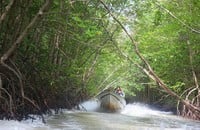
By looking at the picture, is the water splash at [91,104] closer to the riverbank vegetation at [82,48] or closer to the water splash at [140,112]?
the riverbank vegetation at [82,48]

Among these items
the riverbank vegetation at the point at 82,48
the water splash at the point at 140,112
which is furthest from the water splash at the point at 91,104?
the water splash at the point at 140,112

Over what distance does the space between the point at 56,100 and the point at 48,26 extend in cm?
335

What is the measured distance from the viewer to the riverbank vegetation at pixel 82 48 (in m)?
8.22

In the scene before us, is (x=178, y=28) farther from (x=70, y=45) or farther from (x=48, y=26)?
(x=48, y=26)

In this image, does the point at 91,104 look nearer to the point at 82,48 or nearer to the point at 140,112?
the point at 140,112

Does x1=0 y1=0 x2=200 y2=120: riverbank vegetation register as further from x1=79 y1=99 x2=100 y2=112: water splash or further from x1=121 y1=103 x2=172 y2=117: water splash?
x1=121 y1=103 x2=172 y2=117: water splash

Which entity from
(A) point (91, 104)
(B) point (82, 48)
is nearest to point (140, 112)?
(A) point (91, 104)

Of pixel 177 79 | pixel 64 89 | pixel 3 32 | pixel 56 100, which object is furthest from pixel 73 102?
pixel 3 32

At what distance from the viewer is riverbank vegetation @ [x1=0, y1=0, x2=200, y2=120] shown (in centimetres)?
822

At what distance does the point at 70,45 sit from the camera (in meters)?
14.0

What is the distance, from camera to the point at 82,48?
15570mm

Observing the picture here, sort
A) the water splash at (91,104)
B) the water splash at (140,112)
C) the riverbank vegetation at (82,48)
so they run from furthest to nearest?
the water splash at (91,104) → the water splash at (140,112) → the riverbank vegetation at (82,48)

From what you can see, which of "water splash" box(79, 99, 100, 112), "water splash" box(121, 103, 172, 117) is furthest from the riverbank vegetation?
"water splash" box(121, 103, 172, 117)

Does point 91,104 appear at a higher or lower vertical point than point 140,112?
higher
